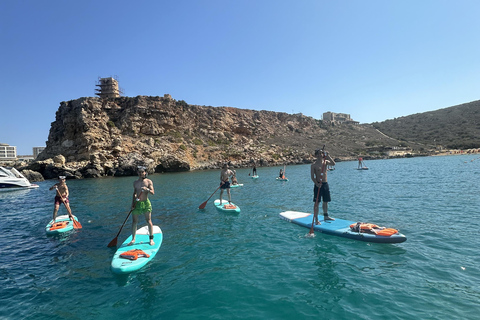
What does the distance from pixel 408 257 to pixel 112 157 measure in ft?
160

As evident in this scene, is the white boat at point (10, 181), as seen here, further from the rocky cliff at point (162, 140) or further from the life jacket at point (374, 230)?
the life jacket at point (374, 230)

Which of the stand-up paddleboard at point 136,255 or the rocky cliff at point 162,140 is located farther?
the rocky cliff at point 162,140

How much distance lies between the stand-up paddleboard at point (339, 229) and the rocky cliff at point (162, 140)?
40.2 meters

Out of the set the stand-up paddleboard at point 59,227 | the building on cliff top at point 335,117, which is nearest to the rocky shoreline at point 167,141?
the stand-up paddleboard at point 59,227

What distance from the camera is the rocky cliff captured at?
45.6m

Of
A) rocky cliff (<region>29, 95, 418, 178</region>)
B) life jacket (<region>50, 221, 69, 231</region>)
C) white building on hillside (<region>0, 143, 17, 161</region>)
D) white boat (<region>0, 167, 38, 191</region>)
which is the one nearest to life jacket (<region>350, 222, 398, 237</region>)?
life jacket (<region>50, 221, 69, 231</region>)

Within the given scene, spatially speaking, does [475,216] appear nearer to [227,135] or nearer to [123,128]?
[123,128]

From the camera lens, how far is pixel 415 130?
105m

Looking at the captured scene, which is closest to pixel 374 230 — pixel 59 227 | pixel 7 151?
pixel 59 227

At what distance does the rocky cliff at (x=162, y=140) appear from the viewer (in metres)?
45.6

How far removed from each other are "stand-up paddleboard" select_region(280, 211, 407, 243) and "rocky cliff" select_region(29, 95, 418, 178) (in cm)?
4018

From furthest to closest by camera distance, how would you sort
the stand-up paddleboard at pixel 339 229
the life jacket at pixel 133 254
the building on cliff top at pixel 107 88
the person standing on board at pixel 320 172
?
the building on cliff top at pixel 107 88 → the person standing on board at pixel 320 172 → the stand-up paddleboard at pixel 339 229 → the life jacket at pixel 133 254

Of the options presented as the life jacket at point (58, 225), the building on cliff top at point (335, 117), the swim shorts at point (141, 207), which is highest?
the building on cliff top at point (335, 117)

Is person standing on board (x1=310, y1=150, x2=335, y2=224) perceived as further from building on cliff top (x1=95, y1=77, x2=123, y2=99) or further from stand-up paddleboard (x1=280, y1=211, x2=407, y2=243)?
building on cliff top (x1=95, y1=77, x2=123, y2=99)
